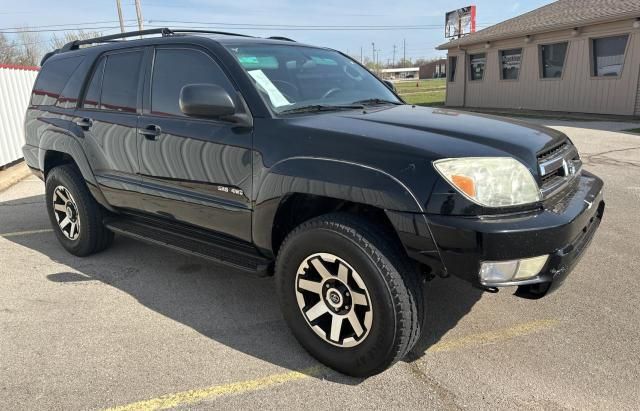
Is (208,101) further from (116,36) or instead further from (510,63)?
(510,63)

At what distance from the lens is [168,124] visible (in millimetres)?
3508

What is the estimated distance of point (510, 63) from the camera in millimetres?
19578

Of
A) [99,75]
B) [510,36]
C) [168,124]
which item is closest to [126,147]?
[168,124]

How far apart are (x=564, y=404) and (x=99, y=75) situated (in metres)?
4.18

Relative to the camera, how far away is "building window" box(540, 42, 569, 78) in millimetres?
17109

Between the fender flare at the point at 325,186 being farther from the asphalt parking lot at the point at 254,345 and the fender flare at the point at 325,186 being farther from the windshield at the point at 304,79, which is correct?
the asphalt parking lot at the point at 254,345

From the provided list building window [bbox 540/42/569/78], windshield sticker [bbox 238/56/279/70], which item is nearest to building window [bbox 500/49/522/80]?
building window [bbox 540/42/569/78]

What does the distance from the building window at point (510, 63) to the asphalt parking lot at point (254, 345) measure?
54.0 ft

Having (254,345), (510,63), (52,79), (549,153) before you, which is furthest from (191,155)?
(510,63)

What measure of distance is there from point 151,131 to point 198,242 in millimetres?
881

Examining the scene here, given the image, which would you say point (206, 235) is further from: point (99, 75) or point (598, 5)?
point (598, 5)

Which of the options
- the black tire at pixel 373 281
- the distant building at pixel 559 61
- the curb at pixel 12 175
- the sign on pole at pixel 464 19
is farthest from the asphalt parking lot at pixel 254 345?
the sign on pole at pixel 464 19

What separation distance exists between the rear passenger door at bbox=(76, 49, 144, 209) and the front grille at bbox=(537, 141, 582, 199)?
9.29 feet

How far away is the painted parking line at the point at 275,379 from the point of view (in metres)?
2.55
